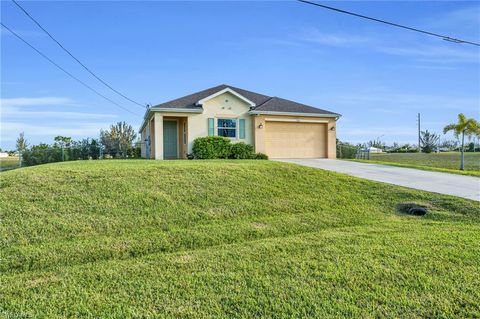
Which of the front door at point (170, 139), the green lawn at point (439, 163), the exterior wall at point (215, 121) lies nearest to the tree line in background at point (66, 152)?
the exterior wall at point (215, 121)

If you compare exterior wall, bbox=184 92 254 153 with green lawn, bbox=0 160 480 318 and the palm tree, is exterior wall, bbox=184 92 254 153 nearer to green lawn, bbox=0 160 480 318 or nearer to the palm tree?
green lawn, bbox=0 160 480 318

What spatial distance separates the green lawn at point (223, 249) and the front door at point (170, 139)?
1118cm

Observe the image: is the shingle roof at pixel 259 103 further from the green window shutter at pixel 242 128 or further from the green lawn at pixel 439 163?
the green lawn at pixel 439 163

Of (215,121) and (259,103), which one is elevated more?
(259,103)

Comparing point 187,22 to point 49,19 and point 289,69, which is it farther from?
point 289,69

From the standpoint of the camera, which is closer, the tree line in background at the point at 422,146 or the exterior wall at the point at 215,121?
the exterior wall at the point at 215,121

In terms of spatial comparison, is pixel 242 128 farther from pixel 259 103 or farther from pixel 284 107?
pixel 284 107

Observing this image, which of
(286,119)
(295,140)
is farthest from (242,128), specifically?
(295,140)

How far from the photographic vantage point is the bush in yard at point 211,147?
17734 mm

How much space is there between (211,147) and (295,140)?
241 inches

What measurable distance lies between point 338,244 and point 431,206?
4473mm

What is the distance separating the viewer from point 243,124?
64.2 feet

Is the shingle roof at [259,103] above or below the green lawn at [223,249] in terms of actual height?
above

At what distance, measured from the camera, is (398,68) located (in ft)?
55.2
